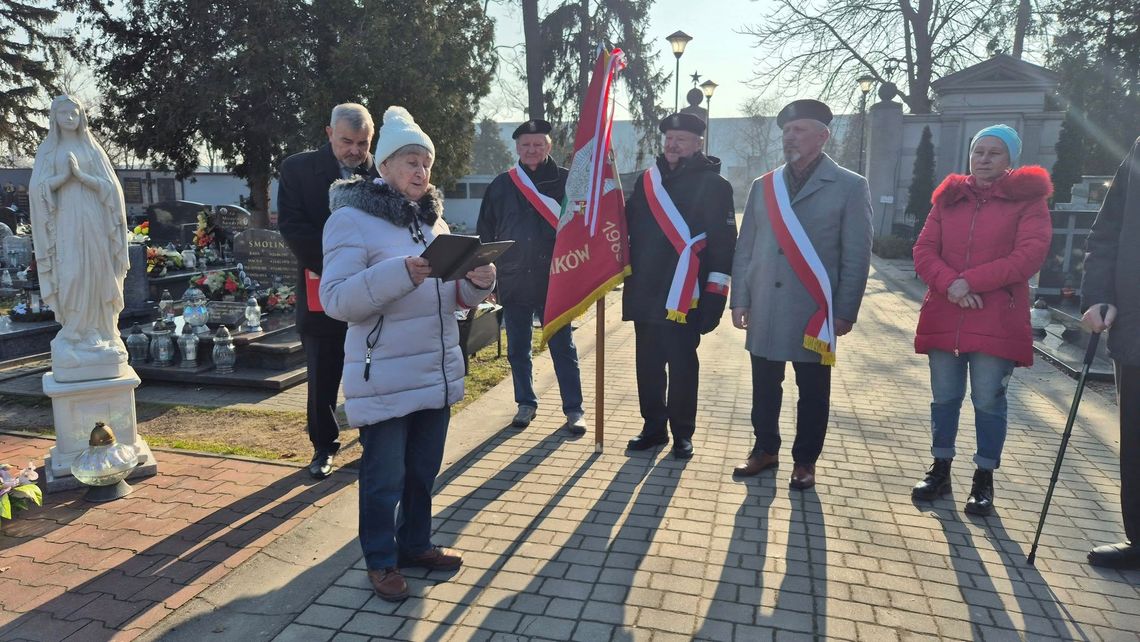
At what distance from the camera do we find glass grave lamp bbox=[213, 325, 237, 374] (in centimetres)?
652

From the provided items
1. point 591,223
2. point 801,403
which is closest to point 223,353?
point 591,223

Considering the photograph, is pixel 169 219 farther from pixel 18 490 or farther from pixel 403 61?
pixel 18 490

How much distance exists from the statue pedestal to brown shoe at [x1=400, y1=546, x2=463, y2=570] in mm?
2005

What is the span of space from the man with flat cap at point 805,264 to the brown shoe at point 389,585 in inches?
86.6

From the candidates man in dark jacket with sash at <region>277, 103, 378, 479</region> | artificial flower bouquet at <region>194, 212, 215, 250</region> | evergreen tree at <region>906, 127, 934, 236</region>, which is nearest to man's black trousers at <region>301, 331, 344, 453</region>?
man in dark jacket with sash at <region>277, 103, 378, 479</region>

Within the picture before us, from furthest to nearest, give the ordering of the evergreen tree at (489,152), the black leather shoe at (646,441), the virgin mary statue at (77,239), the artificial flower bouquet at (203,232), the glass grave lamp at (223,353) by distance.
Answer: the evergreen tree at (489,152), the artificial flower bouquet at (203,232), the glass grave lamp at (223,353), the black leather shoe at (646,441), the virgin mary statue at (77,239)

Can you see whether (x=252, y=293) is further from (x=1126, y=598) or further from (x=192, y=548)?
(x=1126, y=598)

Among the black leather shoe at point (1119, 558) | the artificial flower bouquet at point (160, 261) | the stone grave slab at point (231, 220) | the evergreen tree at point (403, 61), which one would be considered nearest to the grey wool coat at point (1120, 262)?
the black leather shoe at point (1119, 558)

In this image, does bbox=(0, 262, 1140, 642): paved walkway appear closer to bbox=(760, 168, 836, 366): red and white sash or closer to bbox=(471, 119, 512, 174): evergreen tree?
bbox=(760, 168, 836, 366): red and white sash

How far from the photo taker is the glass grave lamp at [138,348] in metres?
6.67

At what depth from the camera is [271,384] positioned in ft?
20.5

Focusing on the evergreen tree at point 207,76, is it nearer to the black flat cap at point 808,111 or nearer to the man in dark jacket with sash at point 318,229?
the man in dark jacket with sash at point 318,229

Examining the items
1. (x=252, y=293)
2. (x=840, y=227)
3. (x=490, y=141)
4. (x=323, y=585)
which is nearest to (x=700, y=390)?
(x=840, y=227)

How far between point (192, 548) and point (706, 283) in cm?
306
